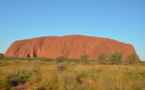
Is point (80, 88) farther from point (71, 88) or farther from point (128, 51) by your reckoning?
point (128, 51)

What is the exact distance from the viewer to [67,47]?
7975 centimetres

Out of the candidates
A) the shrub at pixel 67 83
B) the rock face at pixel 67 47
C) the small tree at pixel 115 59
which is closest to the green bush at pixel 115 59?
the small tree at pixel 115 59

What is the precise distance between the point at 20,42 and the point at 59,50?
27.0 metres

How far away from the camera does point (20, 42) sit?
9081 cm

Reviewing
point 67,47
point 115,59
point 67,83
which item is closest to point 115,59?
point 115,59

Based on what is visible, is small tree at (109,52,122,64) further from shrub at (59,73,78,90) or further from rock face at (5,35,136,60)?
rock face at (5,35,136,60)

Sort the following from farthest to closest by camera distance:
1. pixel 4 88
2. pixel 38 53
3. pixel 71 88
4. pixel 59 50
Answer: pixel 38 53 < pixel 59 50 < pixel 4 88 < pixel 71 88

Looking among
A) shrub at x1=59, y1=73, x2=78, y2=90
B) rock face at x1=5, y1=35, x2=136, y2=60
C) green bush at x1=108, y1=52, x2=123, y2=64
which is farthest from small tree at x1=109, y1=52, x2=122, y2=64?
rock face at x1=5, y1=35, x2=136, y2=60

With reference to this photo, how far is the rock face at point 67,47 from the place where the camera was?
7624 centimetres

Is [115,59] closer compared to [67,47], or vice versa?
[115,59]

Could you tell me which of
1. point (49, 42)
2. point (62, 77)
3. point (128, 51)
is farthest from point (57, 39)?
point (62, 77)

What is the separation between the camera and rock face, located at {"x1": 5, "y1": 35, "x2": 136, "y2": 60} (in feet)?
250

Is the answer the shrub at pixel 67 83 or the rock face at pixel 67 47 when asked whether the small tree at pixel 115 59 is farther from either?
the rock face at pixel 67 47

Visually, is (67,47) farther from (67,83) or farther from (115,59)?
(67,83)
